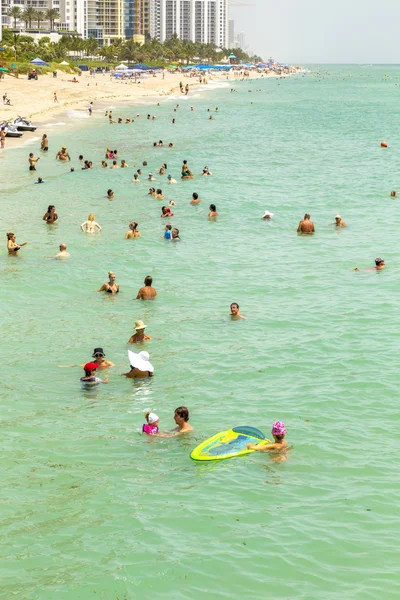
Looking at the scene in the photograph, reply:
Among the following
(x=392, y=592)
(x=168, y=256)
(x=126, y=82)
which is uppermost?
(x=126, y=82)

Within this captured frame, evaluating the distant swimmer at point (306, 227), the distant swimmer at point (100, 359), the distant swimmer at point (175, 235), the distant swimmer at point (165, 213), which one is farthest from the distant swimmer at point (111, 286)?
the distant swimmer at point (165, 213)

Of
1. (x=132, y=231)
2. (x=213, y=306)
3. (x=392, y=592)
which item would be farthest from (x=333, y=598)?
(x=132, y=231)

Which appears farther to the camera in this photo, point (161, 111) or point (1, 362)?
point (161, 111)

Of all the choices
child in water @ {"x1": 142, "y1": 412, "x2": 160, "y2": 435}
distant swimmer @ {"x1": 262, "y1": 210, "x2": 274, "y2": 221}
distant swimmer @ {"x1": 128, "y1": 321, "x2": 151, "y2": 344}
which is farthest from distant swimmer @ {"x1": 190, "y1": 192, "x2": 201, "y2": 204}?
child in water @ {"x1": 142, "y1": 412, "x2": 160, "y2": 435}

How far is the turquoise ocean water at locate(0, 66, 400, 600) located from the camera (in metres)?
10.7

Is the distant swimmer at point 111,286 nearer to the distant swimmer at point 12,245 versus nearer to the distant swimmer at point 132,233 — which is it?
the distant swimmer at point 12,245

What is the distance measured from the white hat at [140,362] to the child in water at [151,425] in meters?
2.43

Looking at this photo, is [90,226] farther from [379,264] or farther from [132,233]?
[379,264]

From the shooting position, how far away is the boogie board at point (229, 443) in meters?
13.2

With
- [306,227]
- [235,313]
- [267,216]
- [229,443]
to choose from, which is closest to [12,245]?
[235,313]

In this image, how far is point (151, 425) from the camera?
14016mm

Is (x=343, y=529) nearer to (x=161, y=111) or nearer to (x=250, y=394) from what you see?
(x=250, y=394)

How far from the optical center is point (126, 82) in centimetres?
14150

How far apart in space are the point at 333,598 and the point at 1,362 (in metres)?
9.90
